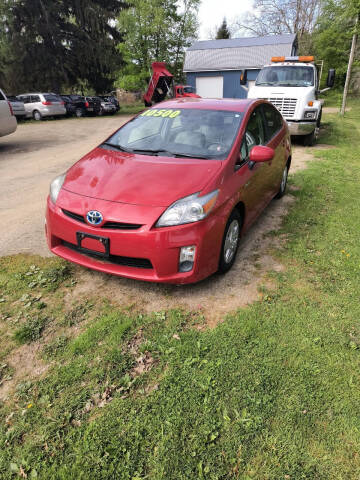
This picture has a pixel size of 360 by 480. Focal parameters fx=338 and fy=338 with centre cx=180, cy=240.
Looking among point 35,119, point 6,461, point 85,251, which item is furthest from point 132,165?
point 35,119

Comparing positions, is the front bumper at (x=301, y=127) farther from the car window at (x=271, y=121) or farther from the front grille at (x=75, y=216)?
the front grille at (x=75, y=216)

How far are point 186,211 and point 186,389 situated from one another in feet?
4.39

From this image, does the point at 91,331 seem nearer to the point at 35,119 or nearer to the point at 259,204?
the point at 259,204

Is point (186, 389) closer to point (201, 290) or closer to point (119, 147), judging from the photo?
point (201, 290)

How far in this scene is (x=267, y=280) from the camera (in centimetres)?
342

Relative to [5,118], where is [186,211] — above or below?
below

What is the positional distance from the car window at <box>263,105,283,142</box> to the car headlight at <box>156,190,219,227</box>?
82.2 inches

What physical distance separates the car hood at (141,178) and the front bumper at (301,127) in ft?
23.3

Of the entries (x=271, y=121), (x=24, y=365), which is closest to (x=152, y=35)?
(x=271, y=121)

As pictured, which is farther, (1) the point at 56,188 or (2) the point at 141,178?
(1) the point at 56,188

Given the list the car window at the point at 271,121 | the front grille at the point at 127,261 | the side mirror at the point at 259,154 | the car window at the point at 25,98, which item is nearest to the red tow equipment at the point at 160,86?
the car window at the point at 25,98

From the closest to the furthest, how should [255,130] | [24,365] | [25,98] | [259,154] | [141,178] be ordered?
[24,365], [141,178], [259,154], [255,130], [25,98]

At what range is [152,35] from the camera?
113 ft

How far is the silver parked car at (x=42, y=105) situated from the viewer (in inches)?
775
